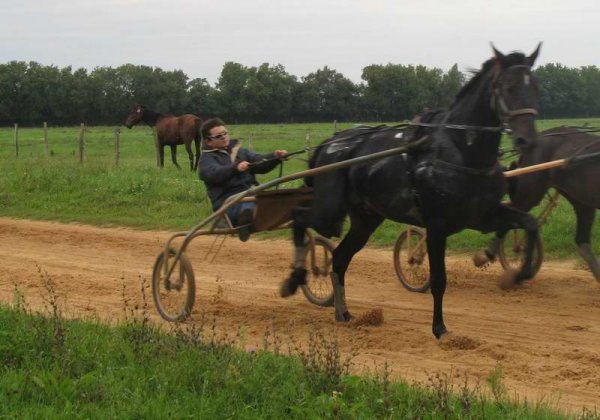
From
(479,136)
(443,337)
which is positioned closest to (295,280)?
(443,337)

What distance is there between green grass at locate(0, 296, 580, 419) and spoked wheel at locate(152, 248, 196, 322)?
1521 mm

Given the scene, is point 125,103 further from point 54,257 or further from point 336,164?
point 336,164

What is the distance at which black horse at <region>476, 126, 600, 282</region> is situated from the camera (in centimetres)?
831

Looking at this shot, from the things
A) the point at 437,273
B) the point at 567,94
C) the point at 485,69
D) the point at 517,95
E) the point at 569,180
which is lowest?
the point at 437,273

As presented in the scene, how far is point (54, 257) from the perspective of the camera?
10578mm

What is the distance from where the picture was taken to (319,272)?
8.00 meters

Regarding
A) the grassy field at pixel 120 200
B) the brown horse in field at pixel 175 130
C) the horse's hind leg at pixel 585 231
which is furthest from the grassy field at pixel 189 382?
the brown horse in field at pixel 175 130

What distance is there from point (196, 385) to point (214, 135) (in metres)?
3.20

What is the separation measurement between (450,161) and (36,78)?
6860cm

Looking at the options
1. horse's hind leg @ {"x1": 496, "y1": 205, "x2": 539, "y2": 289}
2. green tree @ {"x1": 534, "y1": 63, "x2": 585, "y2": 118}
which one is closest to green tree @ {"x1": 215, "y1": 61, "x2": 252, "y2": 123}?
green tree @ {"x1": 534, "y1": 63, "x2": 585, "y2": 118}

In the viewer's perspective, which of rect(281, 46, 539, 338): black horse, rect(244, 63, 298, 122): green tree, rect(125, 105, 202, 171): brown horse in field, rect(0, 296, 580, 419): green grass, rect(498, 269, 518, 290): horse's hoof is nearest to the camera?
rect(0, 296, 580, 419): green grass

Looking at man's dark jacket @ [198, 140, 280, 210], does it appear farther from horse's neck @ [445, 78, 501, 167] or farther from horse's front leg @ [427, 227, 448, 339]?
horse's neck @ [445, 78, 501, 167]

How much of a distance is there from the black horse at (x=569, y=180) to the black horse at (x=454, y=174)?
6.48 feet

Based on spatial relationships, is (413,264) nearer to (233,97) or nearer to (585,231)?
(585,231)
